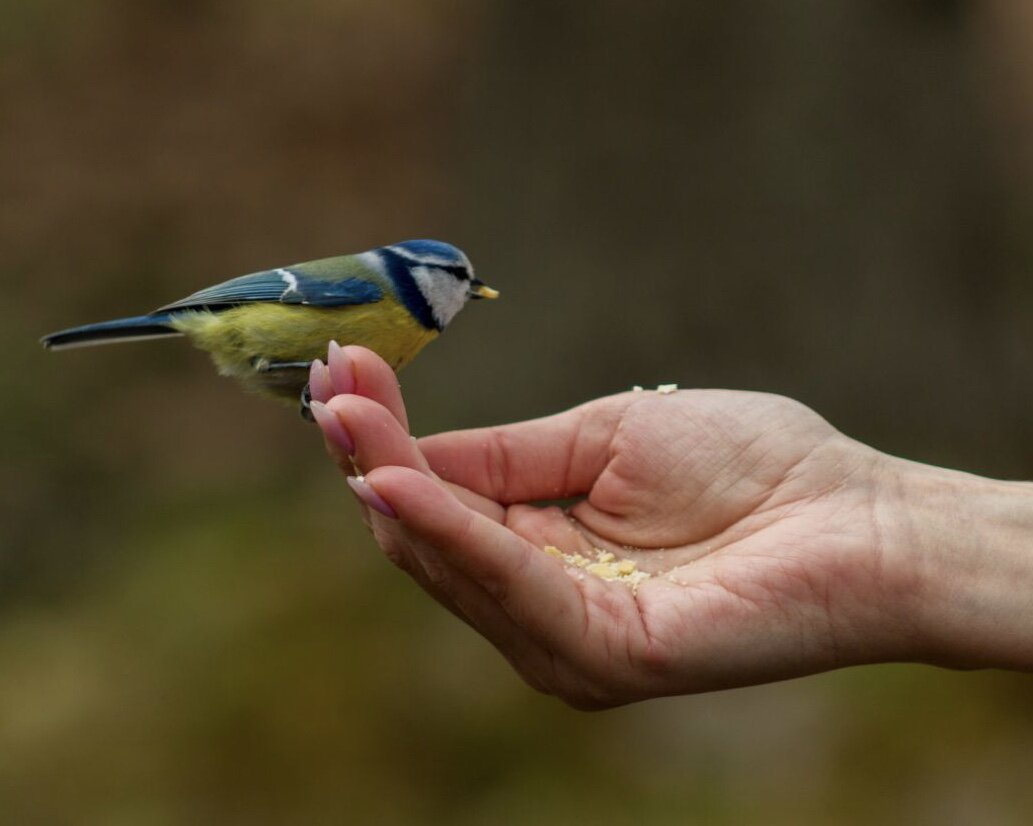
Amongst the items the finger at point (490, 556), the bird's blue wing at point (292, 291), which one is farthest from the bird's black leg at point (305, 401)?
the finger at point (490, 556)

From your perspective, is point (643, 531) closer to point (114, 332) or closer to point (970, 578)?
point (970, 578)

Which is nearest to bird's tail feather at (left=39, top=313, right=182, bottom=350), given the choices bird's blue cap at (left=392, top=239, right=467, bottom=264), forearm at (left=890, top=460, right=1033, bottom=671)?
bird's blue cap at (left=392, top=239, right=467, bottom=264)

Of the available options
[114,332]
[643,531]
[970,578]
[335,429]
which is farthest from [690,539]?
[114,332]

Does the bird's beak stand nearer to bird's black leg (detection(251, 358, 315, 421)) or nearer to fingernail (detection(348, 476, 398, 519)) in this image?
bird's black leg (detection(251, 358, 315, 421))

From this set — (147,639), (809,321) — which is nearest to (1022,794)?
(809,321)

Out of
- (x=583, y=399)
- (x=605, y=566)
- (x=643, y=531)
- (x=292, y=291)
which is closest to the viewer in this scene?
(x=605, y=566)

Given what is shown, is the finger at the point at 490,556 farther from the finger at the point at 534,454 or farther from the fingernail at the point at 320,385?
the finger at the point at 534,454
